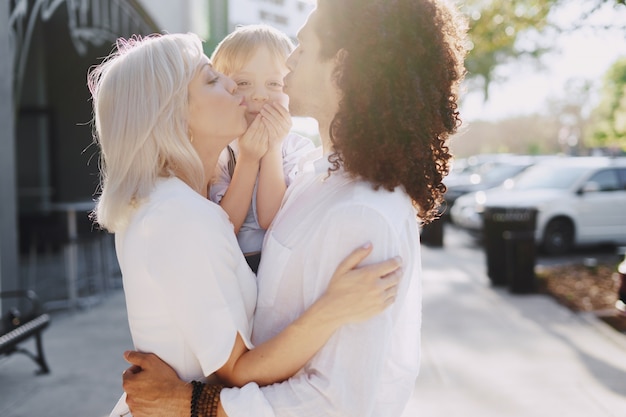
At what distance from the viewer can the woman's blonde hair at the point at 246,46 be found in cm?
241

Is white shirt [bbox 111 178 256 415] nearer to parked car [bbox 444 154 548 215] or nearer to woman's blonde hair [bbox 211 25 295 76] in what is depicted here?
woman's blonde hair [bbox 211 25 295 76]

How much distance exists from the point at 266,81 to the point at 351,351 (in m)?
1.23

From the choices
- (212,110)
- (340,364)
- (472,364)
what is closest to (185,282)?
(340,364)

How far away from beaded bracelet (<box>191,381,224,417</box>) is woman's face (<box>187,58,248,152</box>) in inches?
30.7

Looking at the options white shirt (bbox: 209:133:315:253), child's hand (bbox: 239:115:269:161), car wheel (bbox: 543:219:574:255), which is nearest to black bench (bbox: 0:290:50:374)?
white shirt (bbox: 209:133:315:253)

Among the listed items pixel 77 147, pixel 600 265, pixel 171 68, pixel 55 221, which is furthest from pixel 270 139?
pixel 77 147

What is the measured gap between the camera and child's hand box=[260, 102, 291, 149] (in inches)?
85.1

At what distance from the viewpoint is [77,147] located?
15.9m

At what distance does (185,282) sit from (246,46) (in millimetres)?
1169

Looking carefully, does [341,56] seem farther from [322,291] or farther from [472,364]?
[472,364]

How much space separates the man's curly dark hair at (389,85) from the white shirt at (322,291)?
0.07 meters

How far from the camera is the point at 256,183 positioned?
2314 mm

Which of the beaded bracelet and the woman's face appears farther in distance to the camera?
the woman's face

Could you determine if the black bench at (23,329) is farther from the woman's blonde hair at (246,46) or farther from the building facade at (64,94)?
the building facade at (64,94)
